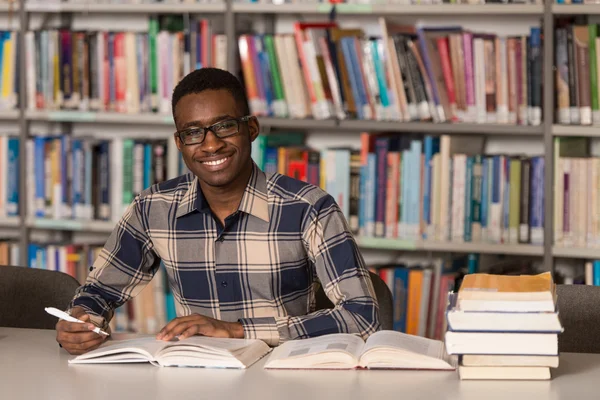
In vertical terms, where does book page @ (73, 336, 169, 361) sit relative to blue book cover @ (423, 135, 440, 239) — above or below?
below

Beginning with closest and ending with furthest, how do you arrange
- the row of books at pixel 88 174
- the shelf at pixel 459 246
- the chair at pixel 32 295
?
the chair at pixel 32 295 < the shelf at pixel 459 246 < the row of books at pixel 88 174

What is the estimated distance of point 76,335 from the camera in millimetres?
1752

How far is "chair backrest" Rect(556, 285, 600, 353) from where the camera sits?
6.57 ft

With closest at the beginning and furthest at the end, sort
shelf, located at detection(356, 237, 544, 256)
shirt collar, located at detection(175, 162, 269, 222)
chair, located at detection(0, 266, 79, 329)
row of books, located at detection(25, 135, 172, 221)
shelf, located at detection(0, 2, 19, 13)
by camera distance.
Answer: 1. shirt collar, located at detection(175, 162, 269, 222)
2. chair, located at detection(0, 266, 79, 329)
3. shelf, located at detection(356, 237, 544, 256)
4. row of books, located at detection(25, 135, 172, 221)
5. shelf, located at detection(0, 2, 19, 13)

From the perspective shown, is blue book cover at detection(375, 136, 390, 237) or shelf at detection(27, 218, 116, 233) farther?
shelf at detection(27, 218, 116, 233)

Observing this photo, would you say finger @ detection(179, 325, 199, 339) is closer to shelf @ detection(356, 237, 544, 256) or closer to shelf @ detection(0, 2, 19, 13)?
shelf @ detection(356, 237, 544, 256)

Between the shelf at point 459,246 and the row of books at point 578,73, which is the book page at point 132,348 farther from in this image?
the row of books at point 578,73

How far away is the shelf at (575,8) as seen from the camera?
2877mm

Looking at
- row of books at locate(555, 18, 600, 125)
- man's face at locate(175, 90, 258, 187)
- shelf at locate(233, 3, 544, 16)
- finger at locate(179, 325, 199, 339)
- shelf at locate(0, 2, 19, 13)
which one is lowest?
finger at locate(179, 325, 199, 339)

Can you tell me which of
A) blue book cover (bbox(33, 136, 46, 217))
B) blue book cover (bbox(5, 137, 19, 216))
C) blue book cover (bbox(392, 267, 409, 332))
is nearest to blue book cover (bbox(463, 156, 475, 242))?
blue book cover (bbox(392, 267, 409, 332))

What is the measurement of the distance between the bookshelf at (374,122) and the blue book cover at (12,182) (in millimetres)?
26

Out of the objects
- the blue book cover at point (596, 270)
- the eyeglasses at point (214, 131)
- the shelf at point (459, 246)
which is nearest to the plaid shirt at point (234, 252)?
the eyeglasses at point (214, 131)

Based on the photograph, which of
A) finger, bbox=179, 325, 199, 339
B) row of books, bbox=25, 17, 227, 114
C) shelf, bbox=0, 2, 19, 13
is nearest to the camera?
finger, bbox=179, 325, 199, 339

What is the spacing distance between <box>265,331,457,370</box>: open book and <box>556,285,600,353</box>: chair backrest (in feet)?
1.50
